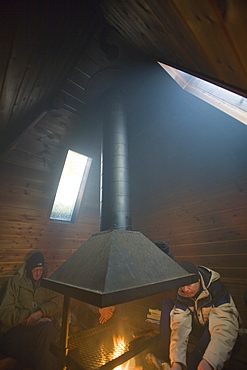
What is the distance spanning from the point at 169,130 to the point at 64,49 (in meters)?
2.10

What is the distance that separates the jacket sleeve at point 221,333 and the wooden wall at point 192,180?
0.71ft

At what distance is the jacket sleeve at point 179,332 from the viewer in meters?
2.09

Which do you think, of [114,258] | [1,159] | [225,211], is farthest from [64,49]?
[225,211]

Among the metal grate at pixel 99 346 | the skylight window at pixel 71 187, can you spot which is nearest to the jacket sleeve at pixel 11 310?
the metal grate at pixel 99 346

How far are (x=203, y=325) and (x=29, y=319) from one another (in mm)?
2367

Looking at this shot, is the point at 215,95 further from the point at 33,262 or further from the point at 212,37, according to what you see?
the point at 33,262

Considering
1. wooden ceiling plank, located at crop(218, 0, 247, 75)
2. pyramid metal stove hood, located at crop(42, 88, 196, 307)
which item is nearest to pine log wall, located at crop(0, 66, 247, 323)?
pyramid metal stove hood, located at crop(42, 88, 196, 307)

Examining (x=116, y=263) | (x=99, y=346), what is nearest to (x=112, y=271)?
(x=116, y=263)

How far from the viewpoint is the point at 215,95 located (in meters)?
2.40

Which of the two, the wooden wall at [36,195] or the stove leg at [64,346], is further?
the wooden wall at [36,195]

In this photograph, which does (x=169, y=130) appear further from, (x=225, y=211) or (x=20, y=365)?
(x=20, y=365)

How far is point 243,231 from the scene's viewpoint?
213 centimetres

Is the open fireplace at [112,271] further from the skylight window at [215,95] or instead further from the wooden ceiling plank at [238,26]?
the wooden ceiling plank at [238,26]

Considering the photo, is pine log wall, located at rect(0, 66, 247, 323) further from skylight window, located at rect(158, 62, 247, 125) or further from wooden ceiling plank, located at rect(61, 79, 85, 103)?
wooden ceiling plank, located at rect(61, 79, 85, 103)
